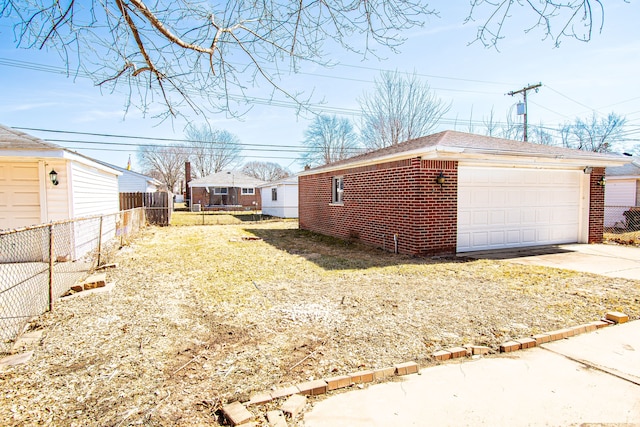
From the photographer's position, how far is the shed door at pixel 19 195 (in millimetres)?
8227

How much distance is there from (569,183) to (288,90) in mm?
9659

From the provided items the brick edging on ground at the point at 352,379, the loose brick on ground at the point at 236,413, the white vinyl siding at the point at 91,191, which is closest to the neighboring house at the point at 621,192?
the brick edging on ground at the point at 352,379

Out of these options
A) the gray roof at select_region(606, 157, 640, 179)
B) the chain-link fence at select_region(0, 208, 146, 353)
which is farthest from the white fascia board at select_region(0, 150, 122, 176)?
the gray roof at select_region(606, 157, 640, 179)

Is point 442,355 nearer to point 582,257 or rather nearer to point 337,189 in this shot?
point 582,257

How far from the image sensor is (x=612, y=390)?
2691mm

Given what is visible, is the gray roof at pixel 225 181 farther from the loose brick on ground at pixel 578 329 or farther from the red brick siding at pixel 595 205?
the loose brick on ground at pixel 578 329

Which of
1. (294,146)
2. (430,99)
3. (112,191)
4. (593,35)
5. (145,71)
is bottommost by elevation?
(112,191)

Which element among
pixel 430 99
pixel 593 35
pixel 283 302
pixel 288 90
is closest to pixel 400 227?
pixel 283 302

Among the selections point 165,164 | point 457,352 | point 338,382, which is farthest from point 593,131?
point 165,164

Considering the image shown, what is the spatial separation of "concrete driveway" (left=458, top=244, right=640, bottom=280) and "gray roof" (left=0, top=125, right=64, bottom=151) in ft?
33.5

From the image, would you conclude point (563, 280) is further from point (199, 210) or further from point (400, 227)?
point (199, 210)

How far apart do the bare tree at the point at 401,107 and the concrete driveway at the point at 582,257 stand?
15.1m

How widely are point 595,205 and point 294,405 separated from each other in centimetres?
1167

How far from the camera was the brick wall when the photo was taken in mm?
8148
